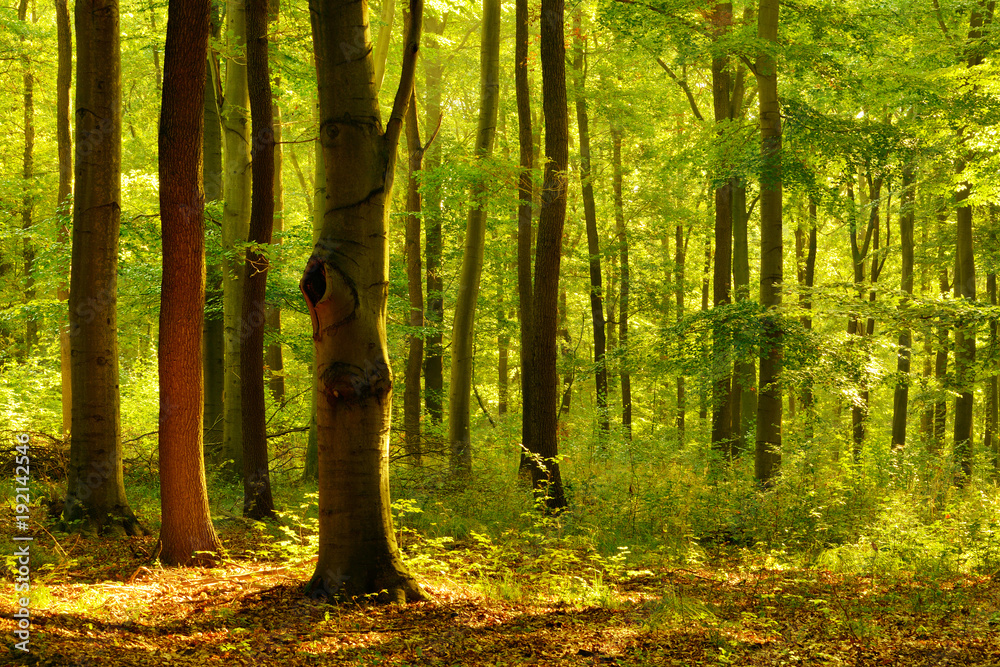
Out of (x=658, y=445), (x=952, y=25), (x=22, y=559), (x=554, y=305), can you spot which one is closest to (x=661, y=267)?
(x=658, y=445)

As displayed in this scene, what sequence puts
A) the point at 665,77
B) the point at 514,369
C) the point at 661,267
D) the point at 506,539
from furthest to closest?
the point at 514,369
the point at 661,267
the point at 665,77
the point at 506,539

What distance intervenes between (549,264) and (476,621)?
628 centimetres

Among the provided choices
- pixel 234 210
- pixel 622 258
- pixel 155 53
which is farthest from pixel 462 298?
pixel 155 53

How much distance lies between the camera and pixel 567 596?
5938 millimetres

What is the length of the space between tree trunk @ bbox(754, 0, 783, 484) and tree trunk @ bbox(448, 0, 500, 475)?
4.58 meters

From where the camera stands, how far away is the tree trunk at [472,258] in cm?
1237

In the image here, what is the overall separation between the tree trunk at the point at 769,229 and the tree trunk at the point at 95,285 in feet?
29.2

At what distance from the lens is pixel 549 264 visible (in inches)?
405

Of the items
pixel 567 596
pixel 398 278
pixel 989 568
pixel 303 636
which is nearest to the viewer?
pixel 303 636

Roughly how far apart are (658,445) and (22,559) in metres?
13.0

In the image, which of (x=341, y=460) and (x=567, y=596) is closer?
(x=341, y=460)

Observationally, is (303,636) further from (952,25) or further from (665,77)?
(665,77)

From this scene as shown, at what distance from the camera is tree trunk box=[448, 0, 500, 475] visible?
1237 centimetres

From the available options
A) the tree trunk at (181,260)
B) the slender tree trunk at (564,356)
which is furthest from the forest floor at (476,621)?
the slender tree trunk at (564,356)
